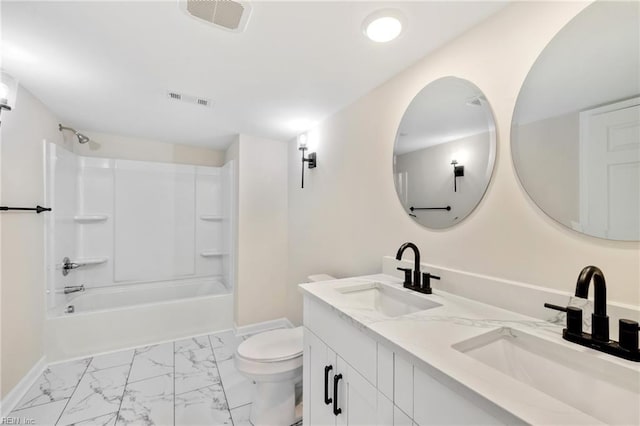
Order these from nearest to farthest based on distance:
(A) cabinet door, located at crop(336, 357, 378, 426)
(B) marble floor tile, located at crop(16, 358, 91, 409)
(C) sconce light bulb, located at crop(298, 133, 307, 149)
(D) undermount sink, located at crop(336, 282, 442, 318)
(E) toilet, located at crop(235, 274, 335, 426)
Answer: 1. (A) cabinet door, located at crop(336, 357, 378, 426)
2. (D) undermount sink, located at crop(336, 282, 442, 318)
3. (E) toilet, located at crop(235, 274, 335, 426)
4. (B) marble floor tile, located at crop(16, 358, 91, 409)
5. (C) sconce light bulb, located at crop(298, 133, 307, 149)

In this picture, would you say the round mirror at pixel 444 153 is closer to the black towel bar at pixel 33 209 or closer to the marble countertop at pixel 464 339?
the marble countertop at pixel 464 339

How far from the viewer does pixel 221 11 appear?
1.23 metres

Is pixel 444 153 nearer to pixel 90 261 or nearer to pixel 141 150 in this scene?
pixel 141 150

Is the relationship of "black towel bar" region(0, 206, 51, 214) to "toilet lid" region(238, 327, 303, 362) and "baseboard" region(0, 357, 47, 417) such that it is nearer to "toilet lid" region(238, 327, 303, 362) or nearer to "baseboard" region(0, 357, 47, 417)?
"baseboard" region(0, 357, 47, 417)

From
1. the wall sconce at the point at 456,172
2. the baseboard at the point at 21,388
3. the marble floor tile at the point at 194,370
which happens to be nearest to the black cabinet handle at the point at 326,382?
the wall sconce at the point at 456,172

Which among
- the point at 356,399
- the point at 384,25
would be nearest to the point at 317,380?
the point at 356,399

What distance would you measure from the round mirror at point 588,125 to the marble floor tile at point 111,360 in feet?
10.7

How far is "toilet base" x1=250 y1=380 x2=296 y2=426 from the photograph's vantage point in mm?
1654

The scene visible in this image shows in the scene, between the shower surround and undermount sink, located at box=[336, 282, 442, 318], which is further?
the shower surround

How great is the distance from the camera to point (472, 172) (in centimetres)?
130

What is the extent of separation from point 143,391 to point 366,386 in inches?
75.3

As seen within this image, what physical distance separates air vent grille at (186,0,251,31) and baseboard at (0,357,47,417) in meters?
2.68

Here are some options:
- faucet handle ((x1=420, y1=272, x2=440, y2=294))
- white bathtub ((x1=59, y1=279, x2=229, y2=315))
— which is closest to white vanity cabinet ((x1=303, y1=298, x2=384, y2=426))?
faucet handle ((x1=420, y1=272, x2=440, y2=294))

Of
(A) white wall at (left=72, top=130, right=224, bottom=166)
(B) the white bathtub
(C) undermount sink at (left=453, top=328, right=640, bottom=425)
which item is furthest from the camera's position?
(A) white wall at (left=72, top=130, right=224, bottom=166)
